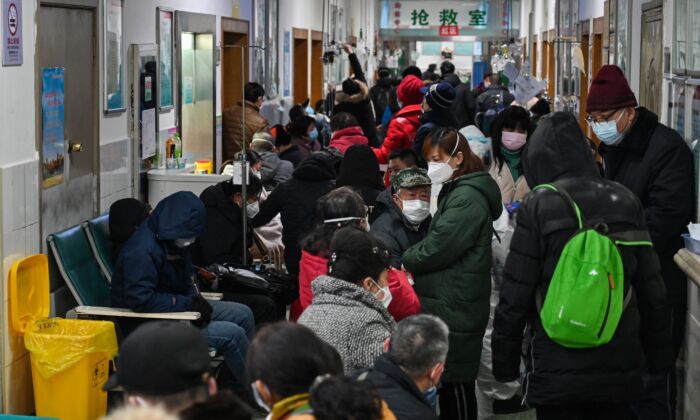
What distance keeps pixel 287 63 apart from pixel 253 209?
7.85m

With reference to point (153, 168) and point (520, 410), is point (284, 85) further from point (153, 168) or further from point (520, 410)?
point (520, 410)

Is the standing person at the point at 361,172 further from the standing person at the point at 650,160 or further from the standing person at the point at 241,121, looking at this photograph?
the standing person at the point at 241,121

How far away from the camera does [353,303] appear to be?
378 cm

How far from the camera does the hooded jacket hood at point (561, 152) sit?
3863mm

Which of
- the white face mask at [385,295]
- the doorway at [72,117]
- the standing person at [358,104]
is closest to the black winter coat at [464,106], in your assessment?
the standing person at [358,104]

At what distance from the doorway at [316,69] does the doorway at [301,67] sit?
772 millimetres

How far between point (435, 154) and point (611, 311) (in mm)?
1689

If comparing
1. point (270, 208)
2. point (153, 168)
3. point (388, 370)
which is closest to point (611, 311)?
point (388, 370)

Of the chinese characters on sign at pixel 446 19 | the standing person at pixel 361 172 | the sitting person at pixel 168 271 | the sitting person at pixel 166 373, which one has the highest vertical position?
the chinese characters on sign at pixel 446 19

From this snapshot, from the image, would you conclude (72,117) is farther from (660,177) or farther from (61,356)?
(660,177)

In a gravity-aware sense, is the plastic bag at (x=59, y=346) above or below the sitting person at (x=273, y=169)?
below

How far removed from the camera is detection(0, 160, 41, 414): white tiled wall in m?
5.20

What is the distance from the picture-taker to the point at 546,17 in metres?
19.0

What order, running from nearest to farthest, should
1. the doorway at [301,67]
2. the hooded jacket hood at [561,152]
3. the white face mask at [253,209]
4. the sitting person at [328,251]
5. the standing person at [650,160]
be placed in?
the hooded jacket hood at [561,152] → the sitting person at [328,251] → the standing person at [650,160] → the white face mask at [253,209] → the doorway at [301,67]
